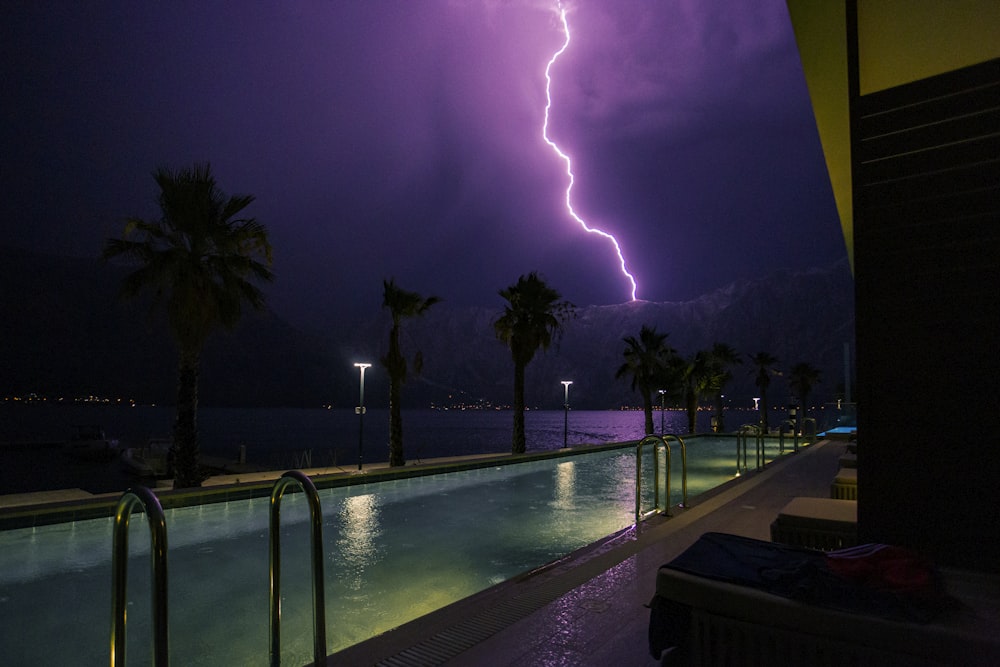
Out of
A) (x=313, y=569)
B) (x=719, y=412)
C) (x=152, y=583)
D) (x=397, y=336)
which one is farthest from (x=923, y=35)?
(x=719, y=412)

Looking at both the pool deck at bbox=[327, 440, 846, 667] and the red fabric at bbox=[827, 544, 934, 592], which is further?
the pool deck at bbox=[327, 440, 846, 667]

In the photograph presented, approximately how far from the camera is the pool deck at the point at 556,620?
2496 mm

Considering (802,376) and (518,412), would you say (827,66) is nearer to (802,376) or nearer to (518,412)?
(518,412)

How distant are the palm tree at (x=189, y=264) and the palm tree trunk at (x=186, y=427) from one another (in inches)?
0.7

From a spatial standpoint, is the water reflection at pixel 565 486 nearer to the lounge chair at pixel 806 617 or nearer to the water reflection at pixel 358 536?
the water reflection at pixel 358 536

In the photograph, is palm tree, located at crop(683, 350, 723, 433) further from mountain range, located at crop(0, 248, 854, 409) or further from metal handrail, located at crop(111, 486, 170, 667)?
mountain range, located at crop(0, 248, 854, 409)

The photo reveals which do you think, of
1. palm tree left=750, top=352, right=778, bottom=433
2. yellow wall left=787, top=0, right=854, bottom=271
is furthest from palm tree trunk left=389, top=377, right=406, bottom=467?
palm tree left=750, top=352, right=778, bottom=433

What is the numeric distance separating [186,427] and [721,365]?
31.7 metres

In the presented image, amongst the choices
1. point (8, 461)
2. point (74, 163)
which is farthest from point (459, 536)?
point (74, 163)

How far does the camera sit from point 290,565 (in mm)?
5555

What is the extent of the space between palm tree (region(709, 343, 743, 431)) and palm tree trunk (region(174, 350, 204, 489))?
29.1 meters

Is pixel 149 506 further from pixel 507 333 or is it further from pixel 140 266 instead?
pixel 507 333

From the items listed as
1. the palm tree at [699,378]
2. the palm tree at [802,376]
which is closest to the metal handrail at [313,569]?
the palm tree at [699,378]

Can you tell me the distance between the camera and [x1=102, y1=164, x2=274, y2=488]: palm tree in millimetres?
11344
